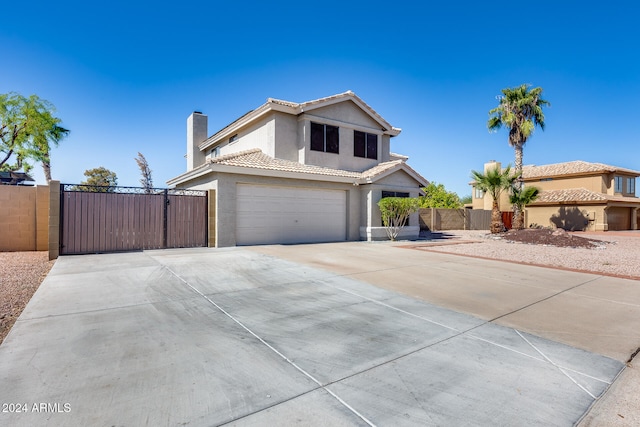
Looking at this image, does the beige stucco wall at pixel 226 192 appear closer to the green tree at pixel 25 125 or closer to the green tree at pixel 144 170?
the green tree at pixel 25 125

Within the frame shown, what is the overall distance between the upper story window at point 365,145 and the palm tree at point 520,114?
40.8 ft

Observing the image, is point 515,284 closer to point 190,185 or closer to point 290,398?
point 290,398

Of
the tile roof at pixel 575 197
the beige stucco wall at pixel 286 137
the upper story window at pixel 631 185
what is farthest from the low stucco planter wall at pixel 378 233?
the upper story window at pixel 631 185

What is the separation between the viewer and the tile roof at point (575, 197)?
1205 inches

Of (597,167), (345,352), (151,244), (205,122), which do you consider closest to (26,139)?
(205,122)

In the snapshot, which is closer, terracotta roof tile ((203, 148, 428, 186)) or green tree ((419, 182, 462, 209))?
terracotta roof tile ((203, 148, 428, 186))

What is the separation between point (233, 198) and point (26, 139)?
67.6 ft

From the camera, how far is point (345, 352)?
11.8 ft

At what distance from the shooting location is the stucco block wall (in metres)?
11.7

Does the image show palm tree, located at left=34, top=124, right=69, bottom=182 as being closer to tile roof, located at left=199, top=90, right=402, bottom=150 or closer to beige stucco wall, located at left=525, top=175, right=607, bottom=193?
tile roof, located at left=199, top=90, right=402, bottom=150

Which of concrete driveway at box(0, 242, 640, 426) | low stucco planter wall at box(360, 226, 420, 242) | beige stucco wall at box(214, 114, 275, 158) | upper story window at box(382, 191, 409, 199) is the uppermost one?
beige stucco wall at box(214, 114, 275, 158)

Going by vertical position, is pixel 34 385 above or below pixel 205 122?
below

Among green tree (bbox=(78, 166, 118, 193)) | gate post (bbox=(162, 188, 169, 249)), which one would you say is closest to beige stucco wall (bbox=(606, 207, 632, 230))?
gate post (bbox=(162, 188, 169, 249))

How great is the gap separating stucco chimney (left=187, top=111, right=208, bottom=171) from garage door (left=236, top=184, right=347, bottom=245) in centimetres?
1174
